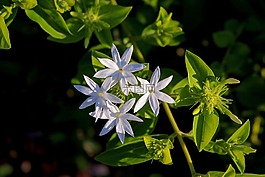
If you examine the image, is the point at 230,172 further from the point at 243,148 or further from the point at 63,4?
the point at 63,4

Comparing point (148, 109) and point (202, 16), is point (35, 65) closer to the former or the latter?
point (202, 16)

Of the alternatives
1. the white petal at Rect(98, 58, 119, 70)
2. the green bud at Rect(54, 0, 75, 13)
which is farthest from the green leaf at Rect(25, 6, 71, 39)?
the white petal at Rect(98, 58, 119, 70)

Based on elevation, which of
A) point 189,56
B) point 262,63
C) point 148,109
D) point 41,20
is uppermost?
point 41,20

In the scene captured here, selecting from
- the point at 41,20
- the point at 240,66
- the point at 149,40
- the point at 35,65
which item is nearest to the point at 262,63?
the point at 240,66

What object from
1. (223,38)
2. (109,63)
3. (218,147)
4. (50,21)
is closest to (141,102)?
(109,63)

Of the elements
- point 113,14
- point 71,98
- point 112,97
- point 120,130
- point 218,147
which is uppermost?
point 113,14

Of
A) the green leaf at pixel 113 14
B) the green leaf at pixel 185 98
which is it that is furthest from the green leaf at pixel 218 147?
the green leaf at pixel 113 14

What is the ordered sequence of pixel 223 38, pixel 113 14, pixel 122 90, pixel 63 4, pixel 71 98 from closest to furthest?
pixel 122 90
pixel 63 4
pixel 113 14
pixel 223 38
pixel 71 98
